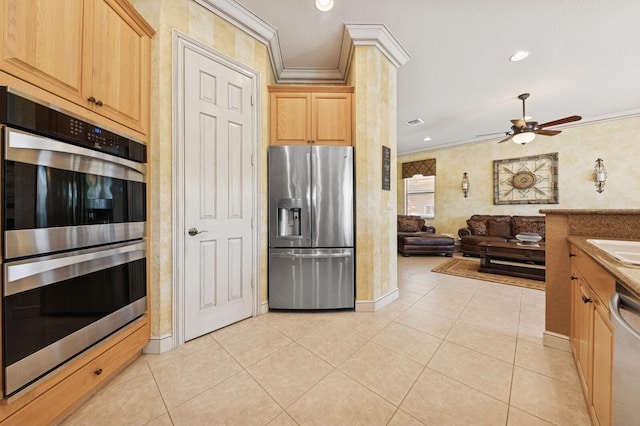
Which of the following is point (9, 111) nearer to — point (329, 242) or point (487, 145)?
Answer: point (329, 242)

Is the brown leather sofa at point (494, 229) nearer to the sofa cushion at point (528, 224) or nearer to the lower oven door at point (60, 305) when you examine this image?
the sofa cushion at point (528, 224)

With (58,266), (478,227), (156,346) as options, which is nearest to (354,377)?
(156,346)

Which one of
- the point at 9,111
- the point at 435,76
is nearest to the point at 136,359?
the point at 9,111

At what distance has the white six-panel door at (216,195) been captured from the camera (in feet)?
6.16

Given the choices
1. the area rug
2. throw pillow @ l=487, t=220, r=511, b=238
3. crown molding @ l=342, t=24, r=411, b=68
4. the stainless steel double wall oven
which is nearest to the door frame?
the stainless steel double wall oven

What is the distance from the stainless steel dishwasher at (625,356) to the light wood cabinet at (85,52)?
247 centimetres

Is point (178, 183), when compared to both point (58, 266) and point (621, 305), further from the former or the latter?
point (621, 305)

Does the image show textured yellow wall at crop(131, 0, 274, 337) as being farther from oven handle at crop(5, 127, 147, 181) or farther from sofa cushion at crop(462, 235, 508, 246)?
sofa cushion at crop(462, 235, 508, 246)

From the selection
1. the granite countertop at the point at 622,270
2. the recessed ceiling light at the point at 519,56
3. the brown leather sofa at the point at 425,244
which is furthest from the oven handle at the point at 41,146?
the brown leather sofa at the point at 425,244

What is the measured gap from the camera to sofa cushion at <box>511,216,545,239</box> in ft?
16.4

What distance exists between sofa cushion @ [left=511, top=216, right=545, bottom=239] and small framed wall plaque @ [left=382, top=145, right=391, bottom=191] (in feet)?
14.2

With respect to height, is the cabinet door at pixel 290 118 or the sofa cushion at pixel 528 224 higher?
the cabinet door at pixel 290 118

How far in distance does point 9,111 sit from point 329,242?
7.03 feet

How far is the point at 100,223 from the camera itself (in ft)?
4.43
